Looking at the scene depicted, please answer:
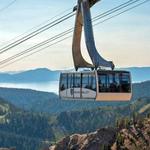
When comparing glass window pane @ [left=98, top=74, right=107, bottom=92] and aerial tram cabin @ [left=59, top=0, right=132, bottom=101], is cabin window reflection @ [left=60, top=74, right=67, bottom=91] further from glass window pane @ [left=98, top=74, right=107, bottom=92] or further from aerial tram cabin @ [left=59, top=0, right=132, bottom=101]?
glass window pane @ [left=98, top=74, right=107, bottom=92]

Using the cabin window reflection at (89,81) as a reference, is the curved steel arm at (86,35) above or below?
above

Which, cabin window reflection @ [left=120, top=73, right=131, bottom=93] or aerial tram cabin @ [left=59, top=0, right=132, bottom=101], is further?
cabin window reflection @ [left=120, top=73, right=131, bottom=93]

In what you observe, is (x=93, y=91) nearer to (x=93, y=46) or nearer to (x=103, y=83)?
(x=103, y=83)

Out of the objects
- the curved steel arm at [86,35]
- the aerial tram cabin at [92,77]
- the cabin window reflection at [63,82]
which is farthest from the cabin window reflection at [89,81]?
the cabin window reflection at [63,82]

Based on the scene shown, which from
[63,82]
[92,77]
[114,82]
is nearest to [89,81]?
[92,77]

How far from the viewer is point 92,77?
50.3 metres

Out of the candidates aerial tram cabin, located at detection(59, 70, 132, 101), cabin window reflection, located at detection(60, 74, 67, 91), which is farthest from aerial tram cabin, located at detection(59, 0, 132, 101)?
cabin window reflection, located at detection(60, 74, 67, 91)

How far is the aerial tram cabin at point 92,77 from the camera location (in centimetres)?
4531

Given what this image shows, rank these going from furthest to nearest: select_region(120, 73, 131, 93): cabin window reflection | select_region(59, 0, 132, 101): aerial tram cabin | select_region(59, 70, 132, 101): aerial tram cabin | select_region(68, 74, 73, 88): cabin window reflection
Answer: select_region(68, 74, 73, 88): cabin window reflection < select_region(120, 73, 131, 93): cabin window reflection < select_region(59, 70, 132, 101): aerial tram cabin < select_region(59, 0, 132, 101): aerial tram cabin

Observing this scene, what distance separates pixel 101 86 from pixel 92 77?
4.61 ft

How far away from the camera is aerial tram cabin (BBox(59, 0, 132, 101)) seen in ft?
149

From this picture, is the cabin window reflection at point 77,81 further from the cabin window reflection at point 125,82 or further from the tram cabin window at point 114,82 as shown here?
the cabin window reflection at point 125,82

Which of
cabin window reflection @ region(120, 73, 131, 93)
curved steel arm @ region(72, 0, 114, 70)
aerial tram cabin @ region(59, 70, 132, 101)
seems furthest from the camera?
cabin window reflection @ region(120, 73, 131, 93)

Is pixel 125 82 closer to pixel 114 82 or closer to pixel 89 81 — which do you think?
pixel 114 82
